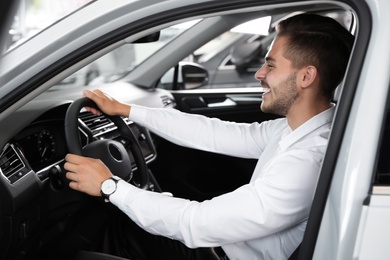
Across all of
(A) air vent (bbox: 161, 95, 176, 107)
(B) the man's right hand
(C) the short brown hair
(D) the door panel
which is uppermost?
(C) the short brown hair

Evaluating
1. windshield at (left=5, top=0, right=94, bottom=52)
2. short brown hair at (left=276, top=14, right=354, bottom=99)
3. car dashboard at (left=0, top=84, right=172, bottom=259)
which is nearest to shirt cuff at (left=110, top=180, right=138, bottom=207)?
car dashboard at (left=0, top=84, right=172, bottom=259)

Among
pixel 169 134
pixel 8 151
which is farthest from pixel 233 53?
Result: pixel 8 151

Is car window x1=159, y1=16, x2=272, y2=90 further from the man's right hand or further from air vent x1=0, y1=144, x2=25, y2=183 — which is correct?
air vent x1=0, y1=144, x2=25, y2=183

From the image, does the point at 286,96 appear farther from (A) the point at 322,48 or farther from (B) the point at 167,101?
(B) the point at 167,101

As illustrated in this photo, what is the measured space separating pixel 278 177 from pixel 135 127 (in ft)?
3.98

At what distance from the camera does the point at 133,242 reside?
2.02 metres

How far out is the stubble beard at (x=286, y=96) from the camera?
1.57 m

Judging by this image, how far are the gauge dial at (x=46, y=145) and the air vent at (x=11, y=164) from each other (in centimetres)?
19

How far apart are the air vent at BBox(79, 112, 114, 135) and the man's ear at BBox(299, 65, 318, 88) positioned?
0.86 metres

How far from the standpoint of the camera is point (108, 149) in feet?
6.00

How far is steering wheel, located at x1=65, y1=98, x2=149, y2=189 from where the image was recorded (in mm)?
1680

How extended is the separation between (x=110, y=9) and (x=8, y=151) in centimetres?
62

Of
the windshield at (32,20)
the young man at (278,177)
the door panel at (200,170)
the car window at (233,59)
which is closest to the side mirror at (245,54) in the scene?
the car window at (233,59)

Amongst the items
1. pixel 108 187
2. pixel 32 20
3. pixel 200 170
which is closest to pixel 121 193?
pixel 108 187
